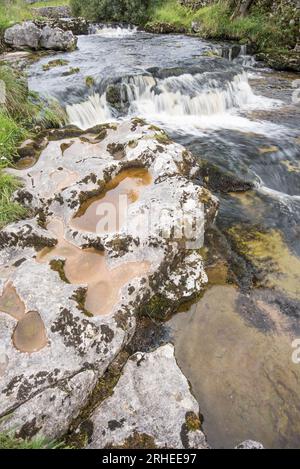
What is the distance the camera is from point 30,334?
3109 millimetres

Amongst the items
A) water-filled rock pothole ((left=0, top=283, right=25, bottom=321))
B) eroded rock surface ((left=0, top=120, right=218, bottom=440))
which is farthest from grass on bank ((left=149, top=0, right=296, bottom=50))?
water-filled rock pothole ((left=0, top=283, right=25, bottom=321))

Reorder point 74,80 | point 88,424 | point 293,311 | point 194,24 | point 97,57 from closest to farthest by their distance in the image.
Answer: point 88,424
point 293,311
point 74,80
point 97,57
point 194,24

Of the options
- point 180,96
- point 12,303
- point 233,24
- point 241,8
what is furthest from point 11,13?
point 12,303

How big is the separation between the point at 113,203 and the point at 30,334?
1919 mm

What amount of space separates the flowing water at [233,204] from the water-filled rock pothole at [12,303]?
4.86ft

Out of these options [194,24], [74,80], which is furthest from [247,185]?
[194,24]

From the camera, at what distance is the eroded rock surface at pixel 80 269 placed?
9.16 feet

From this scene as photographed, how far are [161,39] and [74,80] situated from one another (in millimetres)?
9482

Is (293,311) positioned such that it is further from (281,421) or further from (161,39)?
(161,39)

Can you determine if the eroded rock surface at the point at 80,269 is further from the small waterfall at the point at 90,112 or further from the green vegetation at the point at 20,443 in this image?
the small waterfall at the point at 90,112

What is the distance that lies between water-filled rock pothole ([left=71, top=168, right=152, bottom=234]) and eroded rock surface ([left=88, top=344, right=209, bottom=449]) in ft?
5.41

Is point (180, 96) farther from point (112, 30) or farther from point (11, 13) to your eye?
point (112, 30)

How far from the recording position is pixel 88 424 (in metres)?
2.76

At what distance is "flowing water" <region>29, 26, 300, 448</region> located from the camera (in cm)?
312
